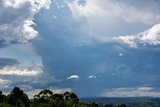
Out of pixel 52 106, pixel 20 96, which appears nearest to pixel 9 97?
pixel 20 96

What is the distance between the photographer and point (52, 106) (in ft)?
622

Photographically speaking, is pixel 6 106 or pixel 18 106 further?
pixel 18 106

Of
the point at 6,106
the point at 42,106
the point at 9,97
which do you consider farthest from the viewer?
the point at 9,97

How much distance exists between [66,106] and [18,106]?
2859cm

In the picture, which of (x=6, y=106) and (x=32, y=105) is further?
(x=32, y=105)

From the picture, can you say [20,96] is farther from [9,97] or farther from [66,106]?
[66,106]

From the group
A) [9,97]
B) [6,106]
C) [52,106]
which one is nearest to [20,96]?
[9,97]

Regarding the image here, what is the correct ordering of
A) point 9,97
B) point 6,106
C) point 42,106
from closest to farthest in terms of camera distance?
point 6,106 → point 42,106 → point 9,97

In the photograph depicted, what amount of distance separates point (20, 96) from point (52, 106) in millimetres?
20266

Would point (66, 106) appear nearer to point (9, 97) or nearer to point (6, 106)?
point (9, 97)

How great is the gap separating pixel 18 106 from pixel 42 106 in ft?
43.6

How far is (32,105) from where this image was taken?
190250 millimetres

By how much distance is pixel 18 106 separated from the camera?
183 m

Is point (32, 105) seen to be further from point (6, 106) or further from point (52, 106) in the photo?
point (6, 106)
